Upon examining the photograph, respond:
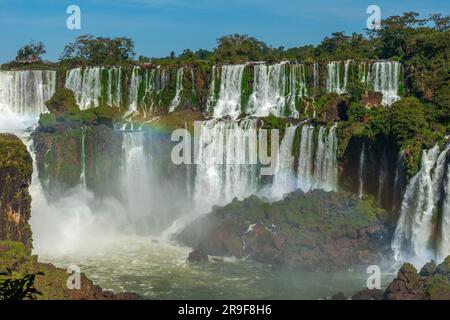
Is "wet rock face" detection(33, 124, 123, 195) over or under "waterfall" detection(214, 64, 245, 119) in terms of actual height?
under

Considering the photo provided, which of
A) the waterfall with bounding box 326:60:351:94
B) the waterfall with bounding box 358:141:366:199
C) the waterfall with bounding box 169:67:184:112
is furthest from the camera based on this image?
the waterfall with bounding box 169:67:184:112

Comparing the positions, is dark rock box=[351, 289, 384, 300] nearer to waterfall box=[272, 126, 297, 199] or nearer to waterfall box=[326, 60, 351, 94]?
waterfall box=[272, 126, 297, 199]

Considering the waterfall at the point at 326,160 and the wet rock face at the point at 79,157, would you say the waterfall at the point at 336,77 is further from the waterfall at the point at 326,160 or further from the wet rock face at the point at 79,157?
the wet rock face at the point at 79,157

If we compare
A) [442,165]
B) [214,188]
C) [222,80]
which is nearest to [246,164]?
[214,188]

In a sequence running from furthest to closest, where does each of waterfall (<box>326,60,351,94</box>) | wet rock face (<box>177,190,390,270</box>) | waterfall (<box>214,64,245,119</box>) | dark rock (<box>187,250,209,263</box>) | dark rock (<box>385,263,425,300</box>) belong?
waterfall (<box>214,64,245,119</box>)
waterfall (<box>326,60,351,94</box>)
dark rock (<box>187,250,209,263</box>)
wet rock face (<box>177,190,390,270</box>)
dark rock (<box>385,263,425,300</box>)

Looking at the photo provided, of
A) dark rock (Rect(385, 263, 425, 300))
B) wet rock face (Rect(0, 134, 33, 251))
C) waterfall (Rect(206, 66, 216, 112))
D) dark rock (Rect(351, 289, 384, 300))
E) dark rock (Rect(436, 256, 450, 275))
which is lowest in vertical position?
dark rock (Rect(351, 289, 384, 300))

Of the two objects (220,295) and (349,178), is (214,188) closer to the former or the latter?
(349,178)

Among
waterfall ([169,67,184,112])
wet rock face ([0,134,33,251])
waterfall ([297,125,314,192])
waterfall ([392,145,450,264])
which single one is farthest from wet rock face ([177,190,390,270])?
waterfall ([169,67,184,112])
